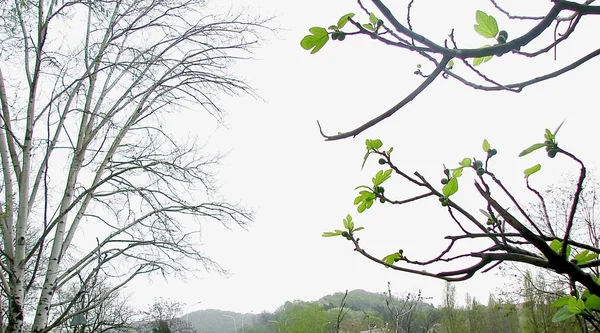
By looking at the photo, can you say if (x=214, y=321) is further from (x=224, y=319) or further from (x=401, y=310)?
(x=401, y=310)

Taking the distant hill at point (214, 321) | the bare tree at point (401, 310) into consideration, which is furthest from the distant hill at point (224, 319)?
the bare tree at point (401, 310)

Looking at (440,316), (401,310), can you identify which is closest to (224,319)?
(440,316)

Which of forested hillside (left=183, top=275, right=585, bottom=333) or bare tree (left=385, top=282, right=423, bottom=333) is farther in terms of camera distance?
forested hillside (left=183, top=275, right=585, bottom=333)

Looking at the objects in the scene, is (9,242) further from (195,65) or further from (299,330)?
(299,330)

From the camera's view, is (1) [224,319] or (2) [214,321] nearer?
(1) [224,319]

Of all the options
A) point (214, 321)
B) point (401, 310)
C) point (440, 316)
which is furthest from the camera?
point (214, 321)

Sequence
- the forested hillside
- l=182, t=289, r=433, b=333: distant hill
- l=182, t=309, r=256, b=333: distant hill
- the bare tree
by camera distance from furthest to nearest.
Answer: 1. l=182, t=309, r=256, b=333: distant hill
2. l=182, t=289, r=433, b=333: distant hill
3. the forested hillside
4. the bare tree

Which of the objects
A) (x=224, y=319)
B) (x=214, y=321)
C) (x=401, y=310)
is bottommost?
(x=214, y=321)

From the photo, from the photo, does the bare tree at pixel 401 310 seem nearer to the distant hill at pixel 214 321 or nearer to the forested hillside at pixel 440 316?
the forested hillside at pixel 440 316

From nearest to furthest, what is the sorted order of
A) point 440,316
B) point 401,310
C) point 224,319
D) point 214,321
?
point 401,310
point 440,316
point 224,319
point 214,321

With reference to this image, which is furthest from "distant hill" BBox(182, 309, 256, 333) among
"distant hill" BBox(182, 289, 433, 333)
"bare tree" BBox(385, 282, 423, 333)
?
"bare tree" BBox(385, 282, 423, 333)

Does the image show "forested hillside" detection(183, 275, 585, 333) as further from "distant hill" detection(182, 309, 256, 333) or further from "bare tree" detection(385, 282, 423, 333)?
"bare tree" detection(385, 282, 423, 333)

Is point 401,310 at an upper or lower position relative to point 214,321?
upper

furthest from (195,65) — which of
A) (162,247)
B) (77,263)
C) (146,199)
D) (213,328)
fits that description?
(213,328)
